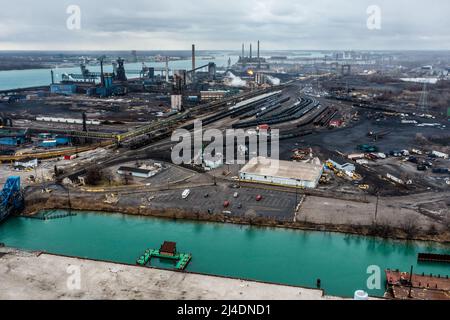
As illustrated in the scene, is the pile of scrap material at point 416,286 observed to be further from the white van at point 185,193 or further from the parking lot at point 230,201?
the white van at point 185,193

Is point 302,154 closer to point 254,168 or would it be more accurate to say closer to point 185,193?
point 254,168

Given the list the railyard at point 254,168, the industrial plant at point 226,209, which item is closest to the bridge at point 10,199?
the industrial plant at point 226,209

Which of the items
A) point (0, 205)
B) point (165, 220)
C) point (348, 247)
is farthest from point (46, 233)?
point (348, 247)

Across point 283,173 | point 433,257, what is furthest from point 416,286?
point 283,173

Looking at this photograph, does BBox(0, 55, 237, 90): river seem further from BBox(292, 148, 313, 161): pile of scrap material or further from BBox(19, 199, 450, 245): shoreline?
BBox(292, 148, 313, 161): pile of scrap material
